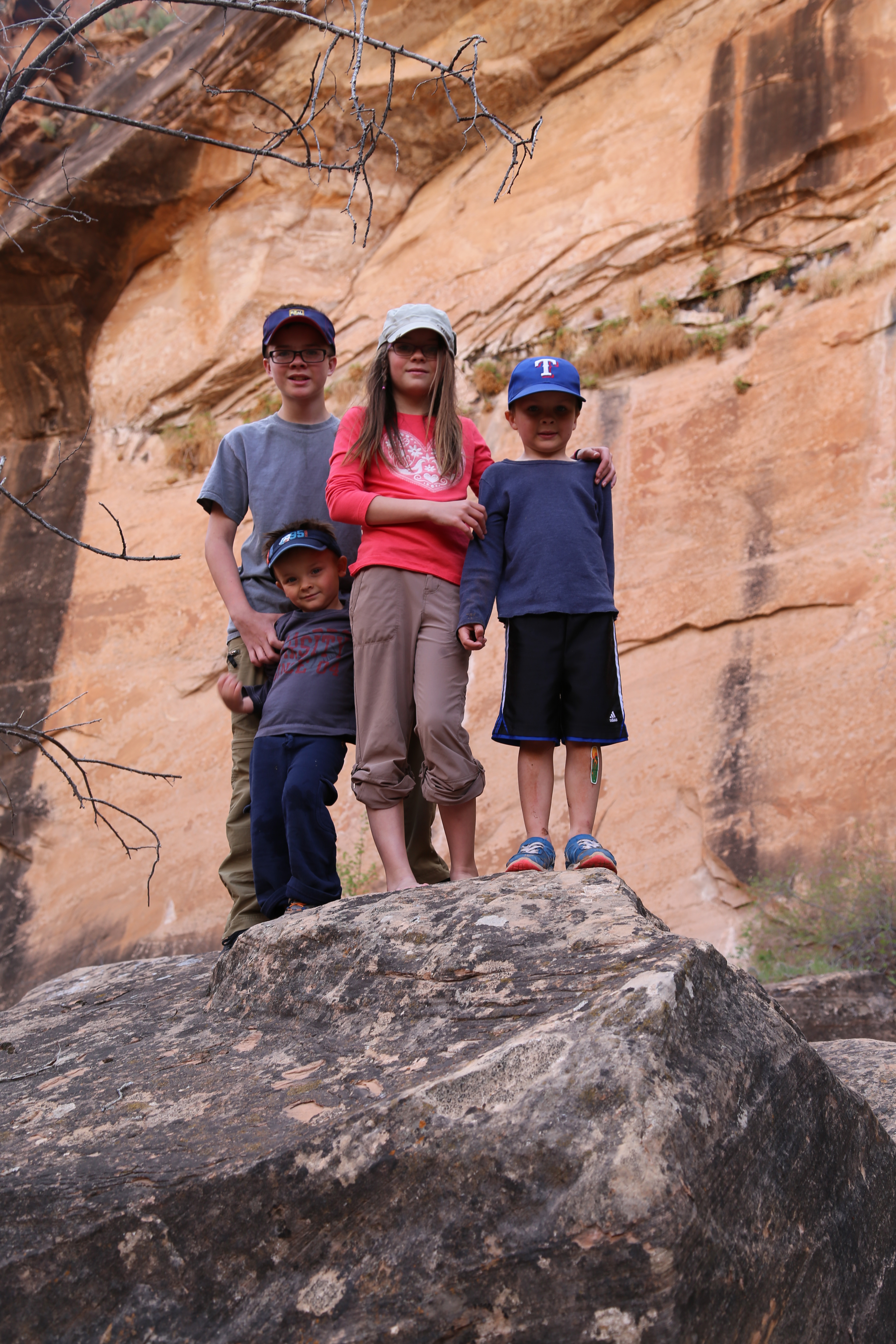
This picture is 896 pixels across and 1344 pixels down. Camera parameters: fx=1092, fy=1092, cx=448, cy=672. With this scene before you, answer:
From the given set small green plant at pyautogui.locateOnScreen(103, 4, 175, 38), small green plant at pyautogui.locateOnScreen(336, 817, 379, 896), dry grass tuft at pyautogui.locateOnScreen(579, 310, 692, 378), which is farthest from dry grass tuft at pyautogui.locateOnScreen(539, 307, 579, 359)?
small green plant at pyautogui.locateOnScreen(103, 4, 175, 38)

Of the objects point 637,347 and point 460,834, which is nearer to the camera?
point 460,834

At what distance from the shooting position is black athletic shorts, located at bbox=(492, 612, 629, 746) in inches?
104

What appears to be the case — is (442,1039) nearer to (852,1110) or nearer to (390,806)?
(852,1110)

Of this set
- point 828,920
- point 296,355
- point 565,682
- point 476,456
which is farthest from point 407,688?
point 828,920

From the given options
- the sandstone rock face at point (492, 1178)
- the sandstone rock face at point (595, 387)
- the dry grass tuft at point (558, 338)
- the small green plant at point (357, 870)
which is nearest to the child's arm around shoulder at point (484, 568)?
the sandstone rock face at point (492, 1178)

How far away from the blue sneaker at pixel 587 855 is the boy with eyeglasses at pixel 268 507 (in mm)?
517

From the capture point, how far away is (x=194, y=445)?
8617 mm

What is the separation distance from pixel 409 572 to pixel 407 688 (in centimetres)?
30

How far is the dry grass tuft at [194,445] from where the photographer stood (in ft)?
28.2

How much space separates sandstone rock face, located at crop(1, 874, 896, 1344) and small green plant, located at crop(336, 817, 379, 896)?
4293mm

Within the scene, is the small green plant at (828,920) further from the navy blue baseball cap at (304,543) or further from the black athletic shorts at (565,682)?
the navy blue baseball cap at (304,543)

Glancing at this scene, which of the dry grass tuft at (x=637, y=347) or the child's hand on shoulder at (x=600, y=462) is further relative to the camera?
the dry grass tuft at (x=637, y=347)

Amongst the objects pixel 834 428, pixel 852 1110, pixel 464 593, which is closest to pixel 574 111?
pixel 834 428

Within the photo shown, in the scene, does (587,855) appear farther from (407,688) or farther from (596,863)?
(407,688)
